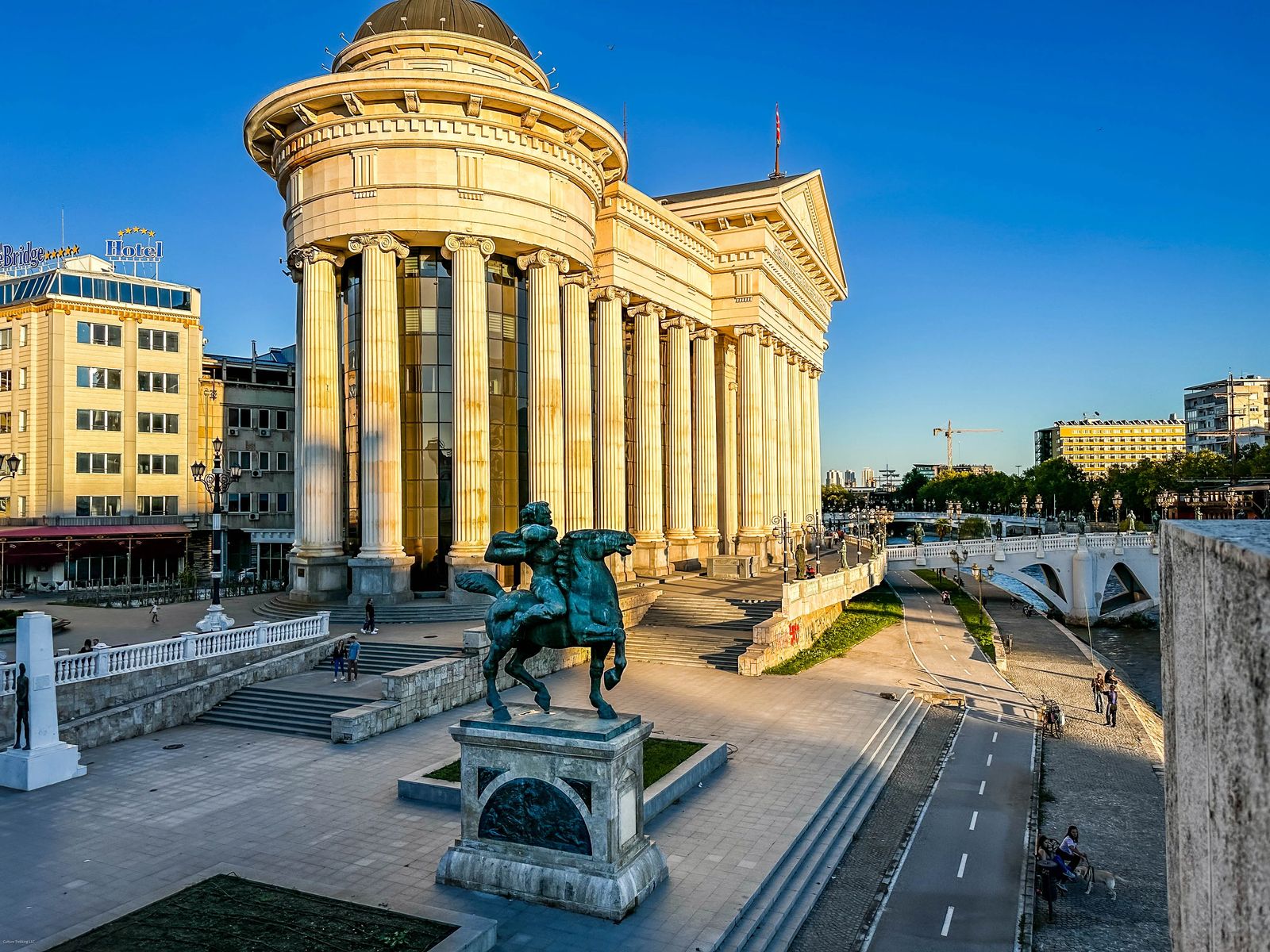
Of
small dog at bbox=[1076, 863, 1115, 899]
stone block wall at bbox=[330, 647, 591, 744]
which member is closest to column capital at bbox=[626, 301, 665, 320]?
stone block wall at bbox=[330, 647, 591, 744]

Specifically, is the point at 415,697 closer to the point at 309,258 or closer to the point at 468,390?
the point at 468,390

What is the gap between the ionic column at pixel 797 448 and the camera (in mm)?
68562

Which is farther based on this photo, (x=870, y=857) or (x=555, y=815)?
(x=870, y=857)

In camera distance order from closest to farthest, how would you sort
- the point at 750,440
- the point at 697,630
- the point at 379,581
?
the point at 379,581 < the point at 697,630 < the point at 750,440

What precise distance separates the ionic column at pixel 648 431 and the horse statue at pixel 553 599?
116 feet

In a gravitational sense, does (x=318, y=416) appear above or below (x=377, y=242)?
below

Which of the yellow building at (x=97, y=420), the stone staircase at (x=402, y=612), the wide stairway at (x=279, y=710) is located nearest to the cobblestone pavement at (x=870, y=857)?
the wide stairway at (x=279, y=710)

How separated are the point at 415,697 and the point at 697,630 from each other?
15794 mm

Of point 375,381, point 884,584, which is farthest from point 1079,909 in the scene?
point 884,584

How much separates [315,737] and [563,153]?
91.5ft

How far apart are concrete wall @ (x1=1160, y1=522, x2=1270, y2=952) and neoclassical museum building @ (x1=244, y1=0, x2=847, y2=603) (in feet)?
105

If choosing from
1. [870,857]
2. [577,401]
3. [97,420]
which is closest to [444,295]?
[577,401]

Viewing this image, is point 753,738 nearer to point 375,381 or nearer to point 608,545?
point 608,545

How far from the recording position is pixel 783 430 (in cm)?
6506
